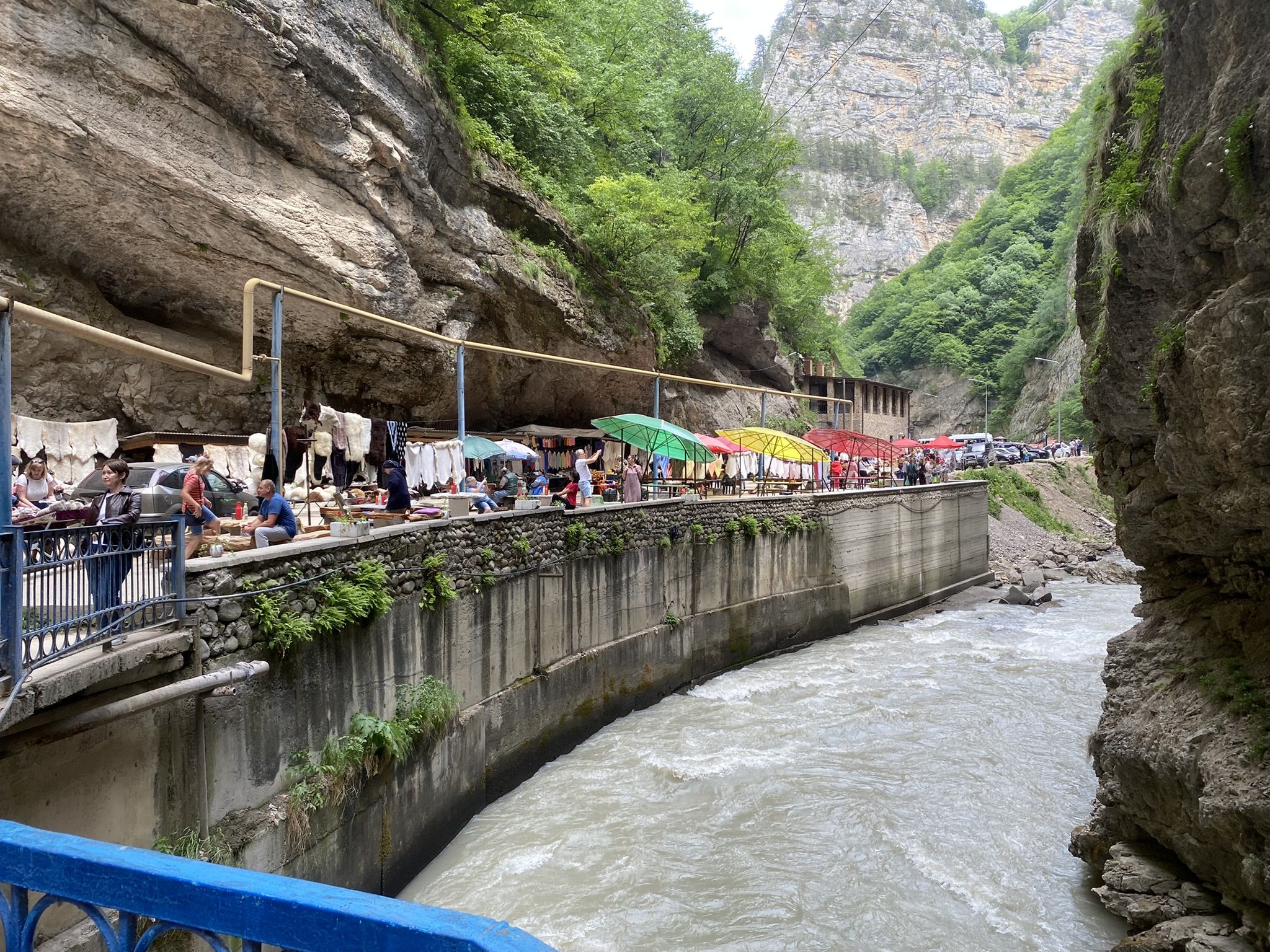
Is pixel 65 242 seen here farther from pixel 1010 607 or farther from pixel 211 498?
pixel 1010 607

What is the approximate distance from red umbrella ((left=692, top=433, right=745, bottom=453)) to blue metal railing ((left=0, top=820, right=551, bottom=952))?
2154 centimetres

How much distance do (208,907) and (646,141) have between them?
36541 millimetres

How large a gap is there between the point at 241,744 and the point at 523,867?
4167mm

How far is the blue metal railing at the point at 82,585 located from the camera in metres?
4.91

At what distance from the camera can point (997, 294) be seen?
76.6 meters

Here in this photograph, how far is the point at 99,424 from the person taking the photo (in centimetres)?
1451

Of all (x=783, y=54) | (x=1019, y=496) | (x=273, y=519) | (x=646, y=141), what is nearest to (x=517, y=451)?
(x=273, y=519)

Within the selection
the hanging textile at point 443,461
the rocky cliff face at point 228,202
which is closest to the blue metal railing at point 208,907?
the hanging textile at point 443,461

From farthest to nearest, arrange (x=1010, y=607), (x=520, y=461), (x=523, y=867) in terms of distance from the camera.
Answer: (x=1010, y=607) < (x=520, y=461) < (x=523, y=867)

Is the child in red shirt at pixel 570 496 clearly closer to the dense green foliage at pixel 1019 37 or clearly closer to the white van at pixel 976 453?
the white van at pixel 976 453

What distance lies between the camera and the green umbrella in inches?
679

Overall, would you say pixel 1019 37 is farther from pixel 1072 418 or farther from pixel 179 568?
pixel 179 568

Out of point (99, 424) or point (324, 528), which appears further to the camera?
point (99, 424)

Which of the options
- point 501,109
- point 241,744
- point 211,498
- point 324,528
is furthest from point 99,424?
point 501,109
